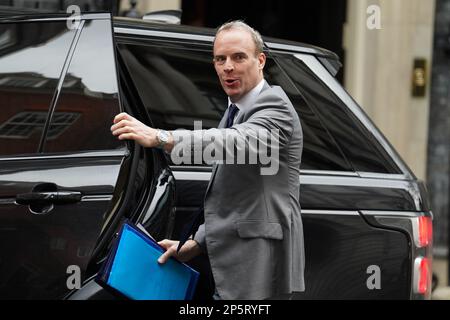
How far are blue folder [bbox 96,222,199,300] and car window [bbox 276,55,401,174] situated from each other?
45.2 inches

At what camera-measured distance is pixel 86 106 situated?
3.52m

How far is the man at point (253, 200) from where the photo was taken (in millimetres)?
3119

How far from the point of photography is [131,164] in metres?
3.52

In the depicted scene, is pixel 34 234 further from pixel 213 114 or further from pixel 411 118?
pixel 411 118

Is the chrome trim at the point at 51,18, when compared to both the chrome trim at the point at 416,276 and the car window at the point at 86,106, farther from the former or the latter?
the chrome trim at the point at 416,276

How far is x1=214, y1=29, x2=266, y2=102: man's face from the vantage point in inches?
125

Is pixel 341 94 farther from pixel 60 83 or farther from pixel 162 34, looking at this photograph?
pixel 60 83

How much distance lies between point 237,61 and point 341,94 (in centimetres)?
107

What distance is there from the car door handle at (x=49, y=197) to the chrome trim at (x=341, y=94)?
1302mm

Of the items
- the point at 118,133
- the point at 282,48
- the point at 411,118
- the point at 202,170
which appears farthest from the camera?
the point at 411,118

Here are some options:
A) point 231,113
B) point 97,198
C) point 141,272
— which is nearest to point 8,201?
point 97,198
